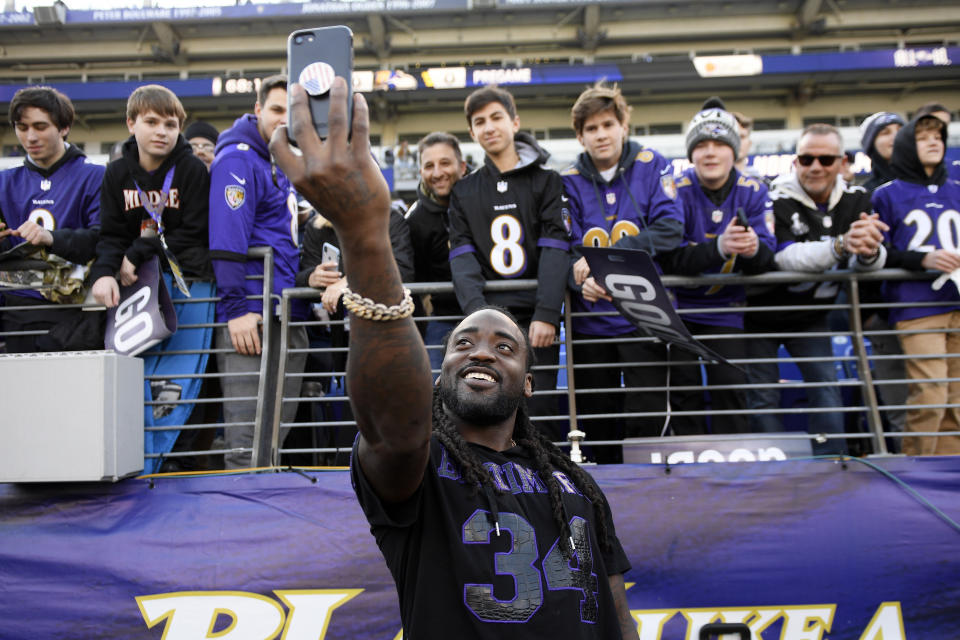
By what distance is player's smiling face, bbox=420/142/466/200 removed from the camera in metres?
4.67

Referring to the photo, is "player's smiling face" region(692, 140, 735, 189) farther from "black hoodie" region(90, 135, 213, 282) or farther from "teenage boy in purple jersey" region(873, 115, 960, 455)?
"black hoodie" region(90, 135, 213, 282)

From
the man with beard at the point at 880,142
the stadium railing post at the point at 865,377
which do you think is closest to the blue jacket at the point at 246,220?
the stadium railing post at the point at 865,377

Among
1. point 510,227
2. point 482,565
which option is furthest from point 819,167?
point 482,565

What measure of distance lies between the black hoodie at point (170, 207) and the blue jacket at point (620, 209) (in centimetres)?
198

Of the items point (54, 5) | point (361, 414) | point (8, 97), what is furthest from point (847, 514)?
point (54, 5)

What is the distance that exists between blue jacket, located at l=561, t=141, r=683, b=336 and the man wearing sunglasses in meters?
0.70

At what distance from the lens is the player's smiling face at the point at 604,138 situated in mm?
4316

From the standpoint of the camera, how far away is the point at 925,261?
4.05 m

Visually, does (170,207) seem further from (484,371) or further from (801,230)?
(801,230)

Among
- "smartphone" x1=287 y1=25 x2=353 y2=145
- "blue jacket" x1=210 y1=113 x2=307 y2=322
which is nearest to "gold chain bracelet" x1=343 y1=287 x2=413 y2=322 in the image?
"smartphone" x1=287 y1=25 x2=353 y2=145

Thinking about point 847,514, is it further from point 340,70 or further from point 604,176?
point 340,70

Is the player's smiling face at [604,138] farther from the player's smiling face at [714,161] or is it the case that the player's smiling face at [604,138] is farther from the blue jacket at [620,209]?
the player's smiling face at [714,161]

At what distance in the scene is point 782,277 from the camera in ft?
13.1

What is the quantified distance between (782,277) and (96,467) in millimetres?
3381
